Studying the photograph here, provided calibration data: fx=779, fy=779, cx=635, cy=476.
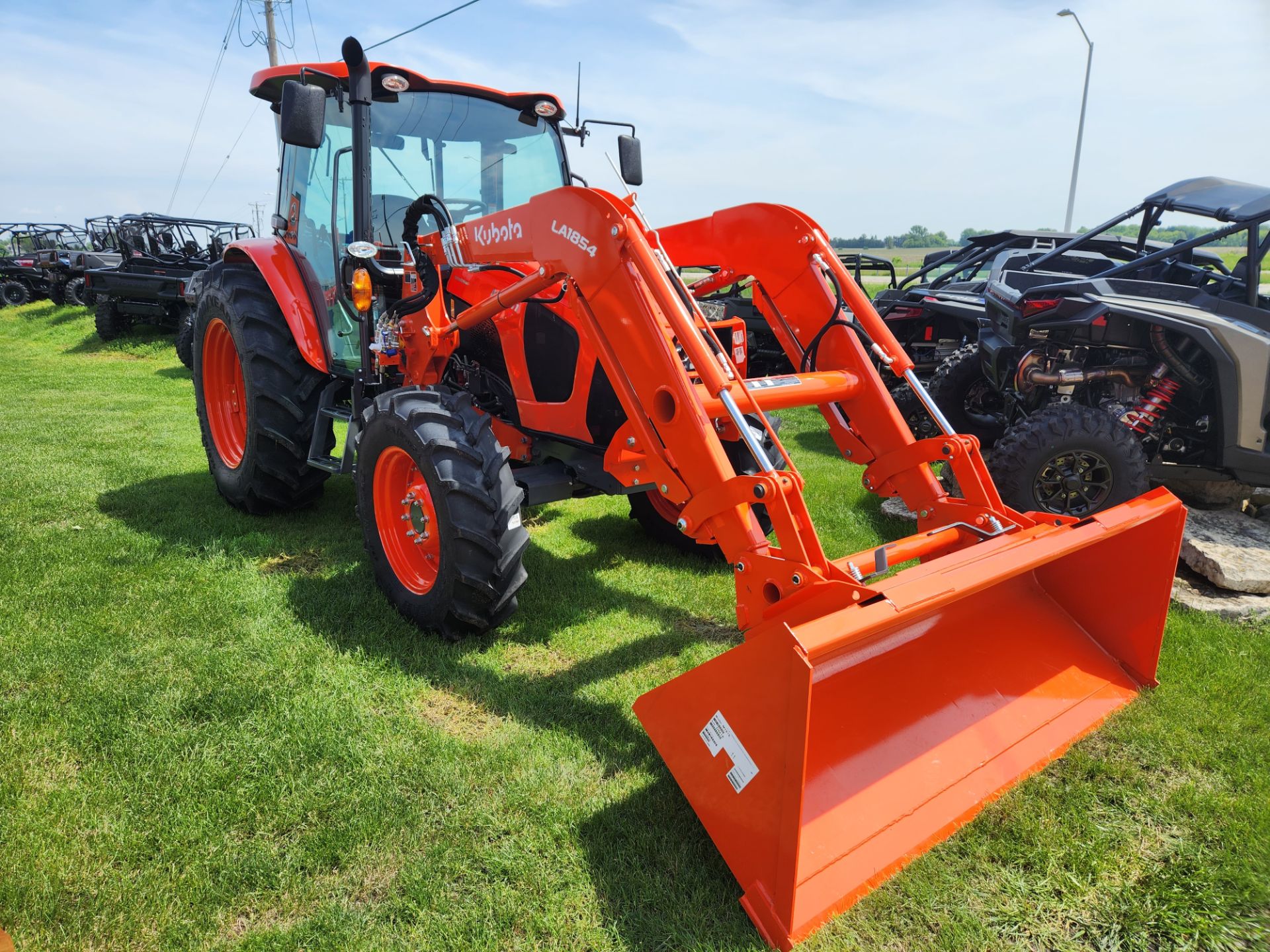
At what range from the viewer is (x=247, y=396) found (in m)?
4.62

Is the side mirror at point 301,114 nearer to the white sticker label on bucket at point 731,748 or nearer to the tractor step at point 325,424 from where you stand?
the tractor step at point 325,424

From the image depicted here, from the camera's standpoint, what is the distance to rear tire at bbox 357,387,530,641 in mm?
3186

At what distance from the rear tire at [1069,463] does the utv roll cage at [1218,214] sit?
1.04m

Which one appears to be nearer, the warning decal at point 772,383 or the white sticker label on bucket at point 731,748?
the white sticker label on bucket at point 731,748

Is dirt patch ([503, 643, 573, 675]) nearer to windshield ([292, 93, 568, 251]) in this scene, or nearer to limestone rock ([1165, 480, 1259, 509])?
windshield ([292, 93, 568, 251])

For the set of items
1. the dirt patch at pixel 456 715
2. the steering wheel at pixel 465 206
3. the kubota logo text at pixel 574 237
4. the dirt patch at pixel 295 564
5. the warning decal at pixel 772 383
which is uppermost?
the steering wheel at pixel 465 206

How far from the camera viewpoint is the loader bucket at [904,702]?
207 centimetres

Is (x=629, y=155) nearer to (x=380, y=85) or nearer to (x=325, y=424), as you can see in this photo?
(x=380, y=85)

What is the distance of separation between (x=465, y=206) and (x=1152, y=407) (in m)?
4.36

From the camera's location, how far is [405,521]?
3752mm

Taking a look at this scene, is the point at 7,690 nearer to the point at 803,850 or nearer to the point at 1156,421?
the point at 803,850

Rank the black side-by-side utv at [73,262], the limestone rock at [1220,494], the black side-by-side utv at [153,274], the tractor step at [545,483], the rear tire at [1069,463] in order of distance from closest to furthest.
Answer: the tractor step at [545,483] → the rear tire at [1069,463] → the limestone rock at [1220,494] → the black side-by-side utv at [153,274] → the black side-by-side utv at [73,262]

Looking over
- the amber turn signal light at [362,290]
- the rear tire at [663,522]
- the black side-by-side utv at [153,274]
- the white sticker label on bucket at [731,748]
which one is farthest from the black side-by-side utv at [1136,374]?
the black side-by-side utv at [153,274]

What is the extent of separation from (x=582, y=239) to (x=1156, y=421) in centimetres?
402
